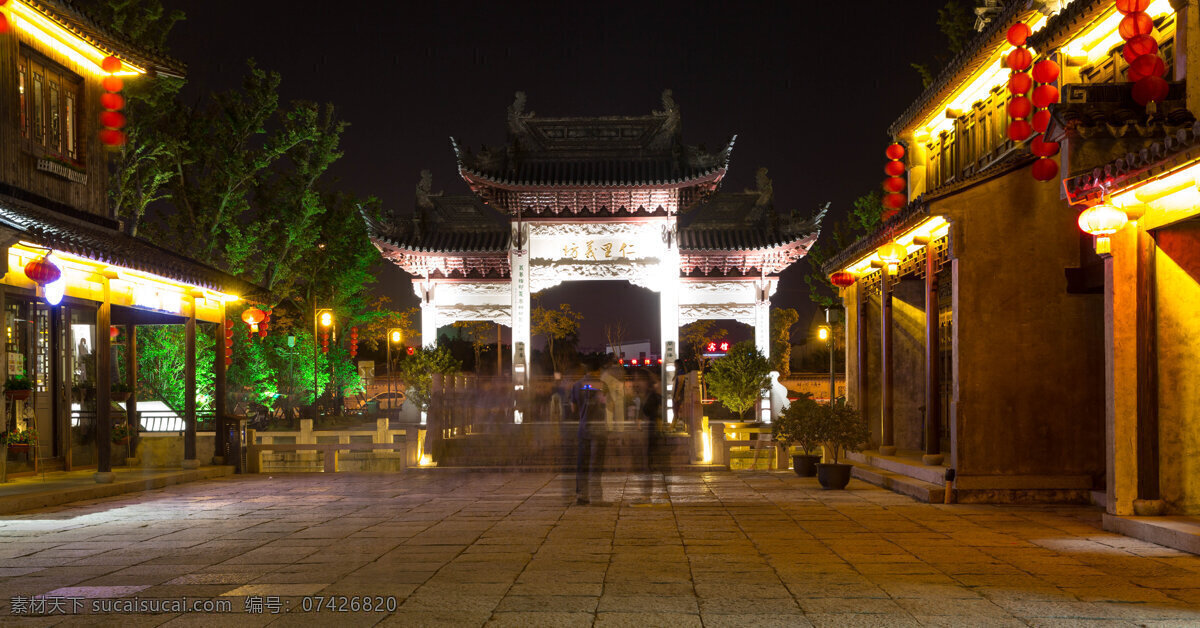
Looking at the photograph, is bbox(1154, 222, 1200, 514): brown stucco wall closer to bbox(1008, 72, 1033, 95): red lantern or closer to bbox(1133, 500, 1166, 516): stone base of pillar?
bbox(1133, 500, 1166, 516): stone base of pillar

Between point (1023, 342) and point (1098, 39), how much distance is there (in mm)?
3508

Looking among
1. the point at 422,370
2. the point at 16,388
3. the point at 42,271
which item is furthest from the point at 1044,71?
the point at 422,370

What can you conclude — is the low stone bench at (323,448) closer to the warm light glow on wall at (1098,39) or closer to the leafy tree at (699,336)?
the warm light glow on wall at (1098,39)

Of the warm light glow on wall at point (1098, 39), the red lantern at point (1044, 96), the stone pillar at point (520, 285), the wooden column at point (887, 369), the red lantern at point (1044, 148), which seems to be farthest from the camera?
the stone pillar at point (520, 285)

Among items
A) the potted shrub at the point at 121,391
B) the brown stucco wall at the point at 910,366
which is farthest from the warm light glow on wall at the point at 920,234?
the potted shrub at the point at 121,391

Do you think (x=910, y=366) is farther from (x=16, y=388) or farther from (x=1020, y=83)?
(x=16, y=388)

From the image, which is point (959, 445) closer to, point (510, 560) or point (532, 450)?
point (510, 560)

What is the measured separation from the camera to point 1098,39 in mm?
10625

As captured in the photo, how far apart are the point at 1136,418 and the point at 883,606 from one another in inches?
169

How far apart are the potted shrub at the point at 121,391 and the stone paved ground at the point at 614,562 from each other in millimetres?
4679

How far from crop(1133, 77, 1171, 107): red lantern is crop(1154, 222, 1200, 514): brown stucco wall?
1.15 metres

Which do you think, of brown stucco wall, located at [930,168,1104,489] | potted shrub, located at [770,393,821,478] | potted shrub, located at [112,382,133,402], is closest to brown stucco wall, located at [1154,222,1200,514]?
brown stucco wall, located at [930,168,1104,489]

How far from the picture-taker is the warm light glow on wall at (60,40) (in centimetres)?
1213

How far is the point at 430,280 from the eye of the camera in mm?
Answer: 24438
